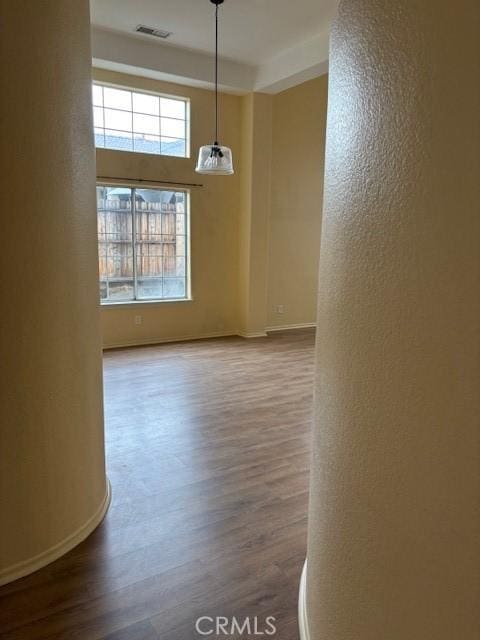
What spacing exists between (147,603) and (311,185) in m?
6.86

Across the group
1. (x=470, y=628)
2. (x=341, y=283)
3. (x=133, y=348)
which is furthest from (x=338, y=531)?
(x=133, y=348)

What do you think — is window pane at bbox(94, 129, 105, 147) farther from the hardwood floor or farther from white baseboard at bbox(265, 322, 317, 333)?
white baseboard at bbox(265, 322, 317, 333)

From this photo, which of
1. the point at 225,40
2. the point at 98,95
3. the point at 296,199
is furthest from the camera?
the point at 296,199

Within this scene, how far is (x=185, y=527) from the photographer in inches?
94.2

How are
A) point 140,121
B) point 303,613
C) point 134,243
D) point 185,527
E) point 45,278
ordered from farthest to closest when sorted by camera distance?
point 134,243 < point 140,121 < point 185,527 < point 45,278 < point 303,613

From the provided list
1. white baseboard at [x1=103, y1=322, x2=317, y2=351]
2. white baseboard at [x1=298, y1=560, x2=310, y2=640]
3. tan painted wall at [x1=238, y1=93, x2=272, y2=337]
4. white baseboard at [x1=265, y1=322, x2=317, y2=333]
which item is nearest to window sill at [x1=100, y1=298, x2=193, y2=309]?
white baseboard at [x1=103, y1=322, x2=317, y2=351]

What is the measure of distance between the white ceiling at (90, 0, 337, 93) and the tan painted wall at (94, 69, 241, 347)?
36 cm

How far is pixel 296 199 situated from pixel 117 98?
10.1 feet

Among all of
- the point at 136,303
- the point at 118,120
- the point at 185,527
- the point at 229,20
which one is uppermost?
the point at 229,20

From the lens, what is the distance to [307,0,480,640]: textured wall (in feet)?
2.76

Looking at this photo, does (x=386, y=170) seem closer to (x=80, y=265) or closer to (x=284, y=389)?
(x=80, y=265)

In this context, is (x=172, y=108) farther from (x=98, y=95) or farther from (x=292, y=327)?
(x=292, y=327)

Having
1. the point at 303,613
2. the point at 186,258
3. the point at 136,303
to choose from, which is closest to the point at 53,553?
the point at 303,613

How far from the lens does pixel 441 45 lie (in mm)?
875
